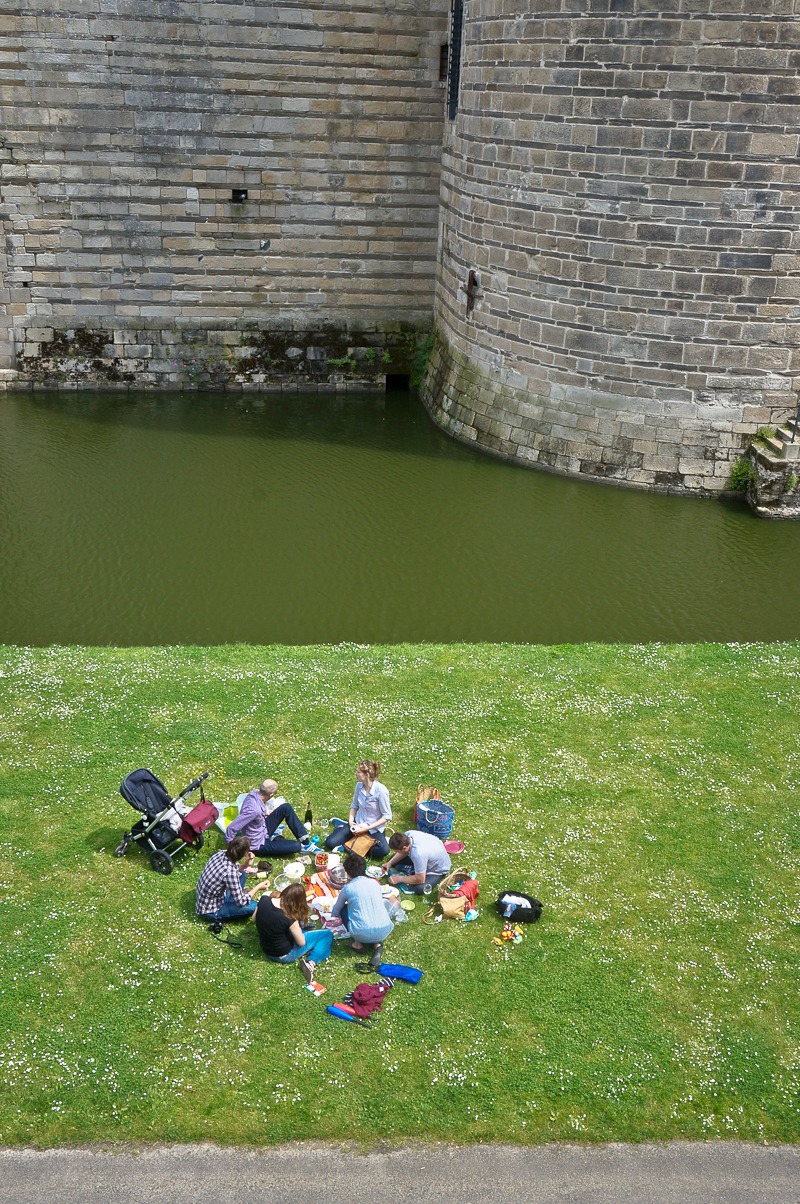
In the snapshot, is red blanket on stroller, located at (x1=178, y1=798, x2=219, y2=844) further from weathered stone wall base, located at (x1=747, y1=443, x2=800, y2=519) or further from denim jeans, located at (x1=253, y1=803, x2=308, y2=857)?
weathered stone wall base, located at (x1=747, y1=443, x2=800, y2=519)

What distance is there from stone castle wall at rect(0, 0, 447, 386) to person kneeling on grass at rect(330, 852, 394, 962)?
1631cm

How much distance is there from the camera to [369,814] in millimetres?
9938

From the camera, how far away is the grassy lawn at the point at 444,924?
301 inches

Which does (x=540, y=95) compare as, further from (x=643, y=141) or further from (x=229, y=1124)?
(x=229, y=1124)

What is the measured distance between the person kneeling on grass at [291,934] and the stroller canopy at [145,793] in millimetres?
1501

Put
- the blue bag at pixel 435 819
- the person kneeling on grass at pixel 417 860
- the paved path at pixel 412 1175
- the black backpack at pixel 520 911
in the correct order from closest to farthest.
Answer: the paved path at pixel 412 1175, the black backpack at pixel 520 911, the person kneeling on grass at pixel 417 860, the blue bag at pixel 435 819

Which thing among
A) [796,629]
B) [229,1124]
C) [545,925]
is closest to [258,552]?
[796,629]

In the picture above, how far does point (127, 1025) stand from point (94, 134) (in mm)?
18113

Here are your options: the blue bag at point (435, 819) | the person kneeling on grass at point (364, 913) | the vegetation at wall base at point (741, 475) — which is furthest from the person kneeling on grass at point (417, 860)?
the vegetation at wall base at point (741, 475)

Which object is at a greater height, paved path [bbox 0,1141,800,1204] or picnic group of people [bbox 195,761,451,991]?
picnic group of people [bbox 195,761,451,991]

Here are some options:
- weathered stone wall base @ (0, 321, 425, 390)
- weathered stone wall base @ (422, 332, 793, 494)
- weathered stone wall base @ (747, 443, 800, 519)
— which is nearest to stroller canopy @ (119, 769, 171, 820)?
weathered stone wall base @ (422, 332, 793, 494)

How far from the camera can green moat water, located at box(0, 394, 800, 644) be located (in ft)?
48.4

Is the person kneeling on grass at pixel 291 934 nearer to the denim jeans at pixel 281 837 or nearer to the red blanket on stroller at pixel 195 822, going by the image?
the denim jeans at pixel 281 837

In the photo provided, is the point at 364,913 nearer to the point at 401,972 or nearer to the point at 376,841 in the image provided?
the point at 401,972
